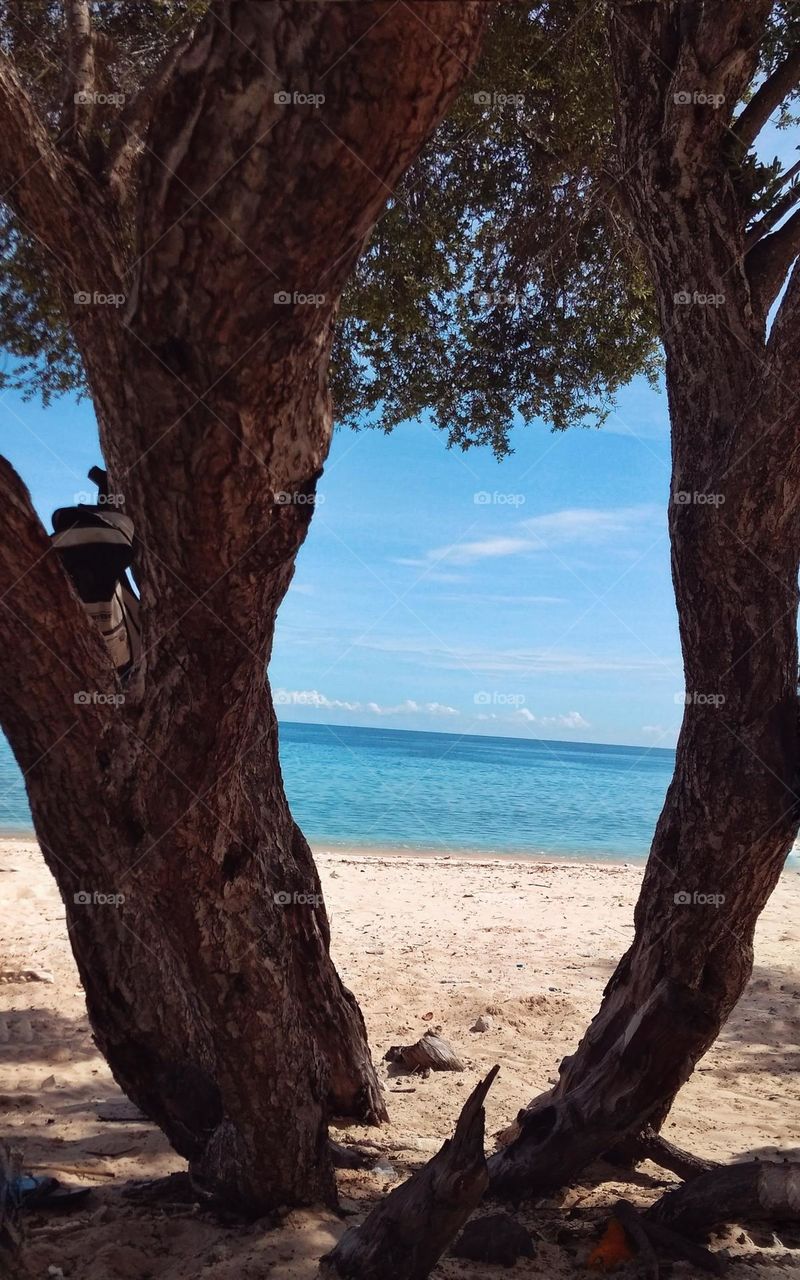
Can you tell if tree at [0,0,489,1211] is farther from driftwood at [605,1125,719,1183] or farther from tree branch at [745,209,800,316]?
tree branch at [745,209,800,316]

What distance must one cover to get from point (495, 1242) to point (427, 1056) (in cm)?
226

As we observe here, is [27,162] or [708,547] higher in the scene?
[27,162]

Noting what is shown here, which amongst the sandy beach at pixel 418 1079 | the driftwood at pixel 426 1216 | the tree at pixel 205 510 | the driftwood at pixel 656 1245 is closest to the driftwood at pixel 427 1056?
the sandy beach at pixel 418 1079

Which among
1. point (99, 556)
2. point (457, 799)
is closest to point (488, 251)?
point (99, 556)

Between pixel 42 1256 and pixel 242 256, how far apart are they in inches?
116

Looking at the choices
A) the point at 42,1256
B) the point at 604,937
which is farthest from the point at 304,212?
the point at 604,937

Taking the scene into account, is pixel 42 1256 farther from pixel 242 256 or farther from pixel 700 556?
pixel 700 556

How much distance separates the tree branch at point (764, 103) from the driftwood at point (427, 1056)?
477 centimetres

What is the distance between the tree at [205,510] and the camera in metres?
1.73

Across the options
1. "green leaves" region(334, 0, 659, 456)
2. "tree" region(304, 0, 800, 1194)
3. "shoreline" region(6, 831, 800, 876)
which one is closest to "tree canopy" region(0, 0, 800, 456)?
"green leaves" region(334, 0, 659, 456)

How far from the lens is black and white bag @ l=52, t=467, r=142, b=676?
2.57m

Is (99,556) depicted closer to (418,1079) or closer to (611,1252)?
(611,1252)

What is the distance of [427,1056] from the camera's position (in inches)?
207

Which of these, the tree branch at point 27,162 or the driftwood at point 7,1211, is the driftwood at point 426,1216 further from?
the tree branch at point 27,162
